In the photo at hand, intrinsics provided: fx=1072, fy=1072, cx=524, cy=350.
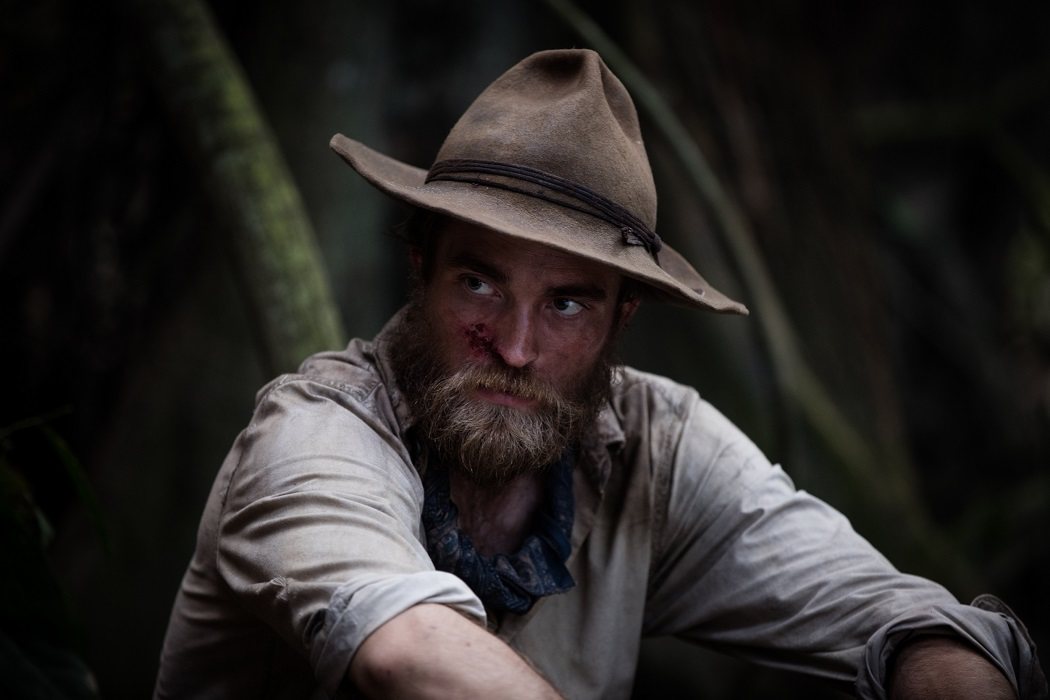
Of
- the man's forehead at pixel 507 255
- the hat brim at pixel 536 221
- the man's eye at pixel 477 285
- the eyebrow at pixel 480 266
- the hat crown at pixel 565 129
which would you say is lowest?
the man's eye at pixel 477 285

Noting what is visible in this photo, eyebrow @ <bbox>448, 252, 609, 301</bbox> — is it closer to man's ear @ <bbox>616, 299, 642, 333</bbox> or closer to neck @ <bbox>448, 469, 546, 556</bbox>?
man's ear @ <bbox>616, 299, 642, 333</bbox>

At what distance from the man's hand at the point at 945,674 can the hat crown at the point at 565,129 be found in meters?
0.93

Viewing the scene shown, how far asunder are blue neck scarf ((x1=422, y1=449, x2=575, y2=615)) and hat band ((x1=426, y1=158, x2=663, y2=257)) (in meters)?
0.49

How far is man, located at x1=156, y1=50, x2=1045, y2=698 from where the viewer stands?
1.78 meters

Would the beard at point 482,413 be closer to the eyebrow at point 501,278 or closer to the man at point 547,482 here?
the man at point 547,482

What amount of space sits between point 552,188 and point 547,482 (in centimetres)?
61

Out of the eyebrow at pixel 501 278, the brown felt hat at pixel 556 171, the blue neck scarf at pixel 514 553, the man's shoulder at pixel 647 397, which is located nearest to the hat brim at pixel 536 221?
the brown felt hat at pixel 556 171

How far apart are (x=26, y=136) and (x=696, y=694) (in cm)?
300

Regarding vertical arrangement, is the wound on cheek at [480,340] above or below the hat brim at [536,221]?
below

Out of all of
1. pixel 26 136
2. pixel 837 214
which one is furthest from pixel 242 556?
pixel 837 214

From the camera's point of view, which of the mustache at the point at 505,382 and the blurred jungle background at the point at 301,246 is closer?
the mustache at the point at 505,382

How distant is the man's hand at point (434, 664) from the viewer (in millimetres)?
1423

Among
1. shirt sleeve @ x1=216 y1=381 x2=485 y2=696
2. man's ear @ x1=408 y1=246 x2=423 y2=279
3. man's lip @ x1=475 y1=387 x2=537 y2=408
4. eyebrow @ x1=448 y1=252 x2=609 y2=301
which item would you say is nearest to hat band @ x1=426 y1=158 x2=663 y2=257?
eyebrow @ x1=448 y1=252 x2=609 y2=301

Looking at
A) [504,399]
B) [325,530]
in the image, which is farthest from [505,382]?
[325,530]
